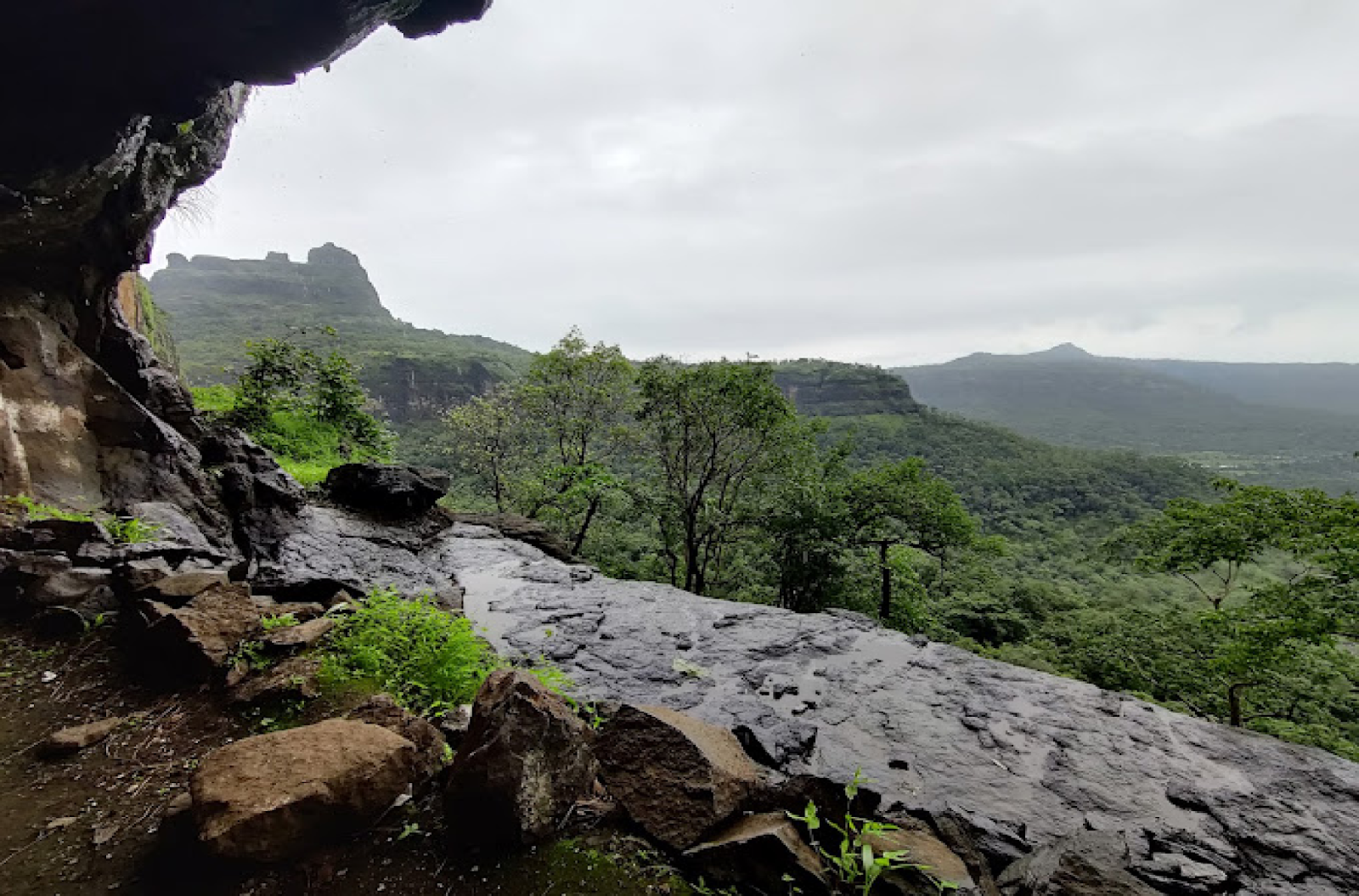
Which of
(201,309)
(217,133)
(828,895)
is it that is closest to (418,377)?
(201,309)

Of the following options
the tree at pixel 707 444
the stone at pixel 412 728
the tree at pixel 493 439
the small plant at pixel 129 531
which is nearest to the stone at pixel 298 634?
the stone at pixel 412 728

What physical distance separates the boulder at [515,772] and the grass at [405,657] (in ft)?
4.51

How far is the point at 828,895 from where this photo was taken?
9.48ft

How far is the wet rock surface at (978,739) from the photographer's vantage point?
7.11 meters

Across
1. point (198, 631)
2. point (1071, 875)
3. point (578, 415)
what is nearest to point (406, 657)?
point (198, 631)

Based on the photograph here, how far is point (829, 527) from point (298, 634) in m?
16.8

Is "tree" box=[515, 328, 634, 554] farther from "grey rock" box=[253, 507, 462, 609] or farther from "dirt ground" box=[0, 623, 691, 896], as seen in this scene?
"dirt ground" box=[0, 623, 691, 896]

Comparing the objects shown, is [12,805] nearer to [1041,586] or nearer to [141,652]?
[141,652]

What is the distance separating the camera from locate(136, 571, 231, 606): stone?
5.03m

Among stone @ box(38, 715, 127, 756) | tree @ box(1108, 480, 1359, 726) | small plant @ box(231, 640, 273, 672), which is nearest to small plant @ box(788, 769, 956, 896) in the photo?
small plant @ box(231, 640, 273, 672)

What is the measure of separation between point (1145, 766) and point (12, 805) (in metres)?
12.8

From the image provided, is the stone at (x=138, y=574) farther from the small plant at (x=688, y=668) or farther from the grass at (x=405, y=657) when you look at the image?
the small plant at (x=688, y=668)

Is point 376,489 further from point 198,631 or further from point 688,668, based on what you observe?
Result: point 198,631

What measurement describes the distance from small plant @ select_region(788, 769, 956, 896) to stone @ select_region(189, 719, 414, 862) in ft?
7.58
